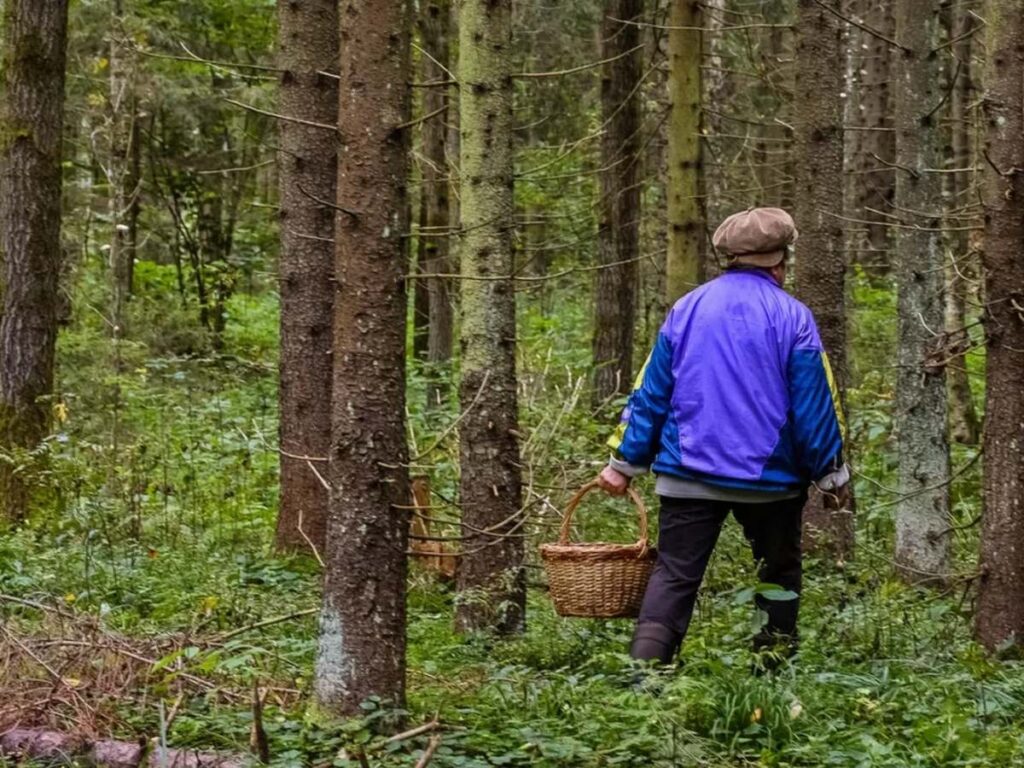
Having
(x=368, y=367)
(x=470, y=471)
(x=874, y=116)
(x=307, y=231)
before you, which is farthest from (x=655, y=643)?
(x=874, y=116)

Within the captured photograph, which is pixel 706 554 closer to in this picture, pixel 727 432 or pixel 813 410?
pixel 727 432

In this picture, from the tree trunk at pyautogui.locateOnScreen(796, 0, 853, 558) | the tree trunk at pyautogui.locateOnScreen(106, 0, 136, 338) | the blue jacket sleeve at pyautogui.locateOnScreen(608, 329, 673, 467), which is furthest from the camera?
the tree trunk at pyautogui.locateOnScreen(106, 0, 136, 338)

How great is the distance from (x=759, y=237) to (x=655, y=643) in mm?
1778

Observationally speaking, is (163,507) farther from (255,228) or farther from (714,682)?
(255,228)

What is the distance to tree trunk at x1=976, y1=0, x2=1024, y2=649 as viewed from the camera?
231 inches

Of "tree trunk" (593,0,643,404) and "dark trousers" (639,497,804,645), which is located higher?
"tree trunk" (593,0,643,404)

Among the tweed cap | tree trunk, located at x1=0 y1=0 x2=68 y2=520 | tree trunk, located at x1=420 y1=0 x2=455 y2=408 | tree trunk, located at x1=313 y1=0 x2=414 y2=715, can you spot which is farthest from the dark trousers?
tree trunk, located at x1=420 y1=0 x2=455 y2=408

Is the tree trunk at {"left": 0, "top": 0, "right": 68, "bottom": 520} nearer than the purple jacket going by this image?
No

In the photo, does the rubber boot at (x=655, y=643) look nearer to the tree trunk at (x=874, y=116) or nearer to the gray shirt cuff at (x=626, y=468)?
the gray shirt cuff at (x=626, y=468)

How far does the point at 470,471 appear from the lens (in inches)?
268

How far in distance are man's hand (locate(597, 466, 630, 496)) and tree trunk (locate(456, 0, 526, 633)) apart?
1.06 m

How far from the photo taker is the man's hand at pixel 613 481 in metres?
5.80

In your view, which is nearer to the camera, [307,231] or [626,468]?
[626,468]

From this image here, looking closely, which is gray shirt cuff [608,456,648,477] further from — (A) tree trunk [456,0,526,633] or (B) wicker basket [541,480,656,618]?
(A) tree trunk [456,0,526,633]
